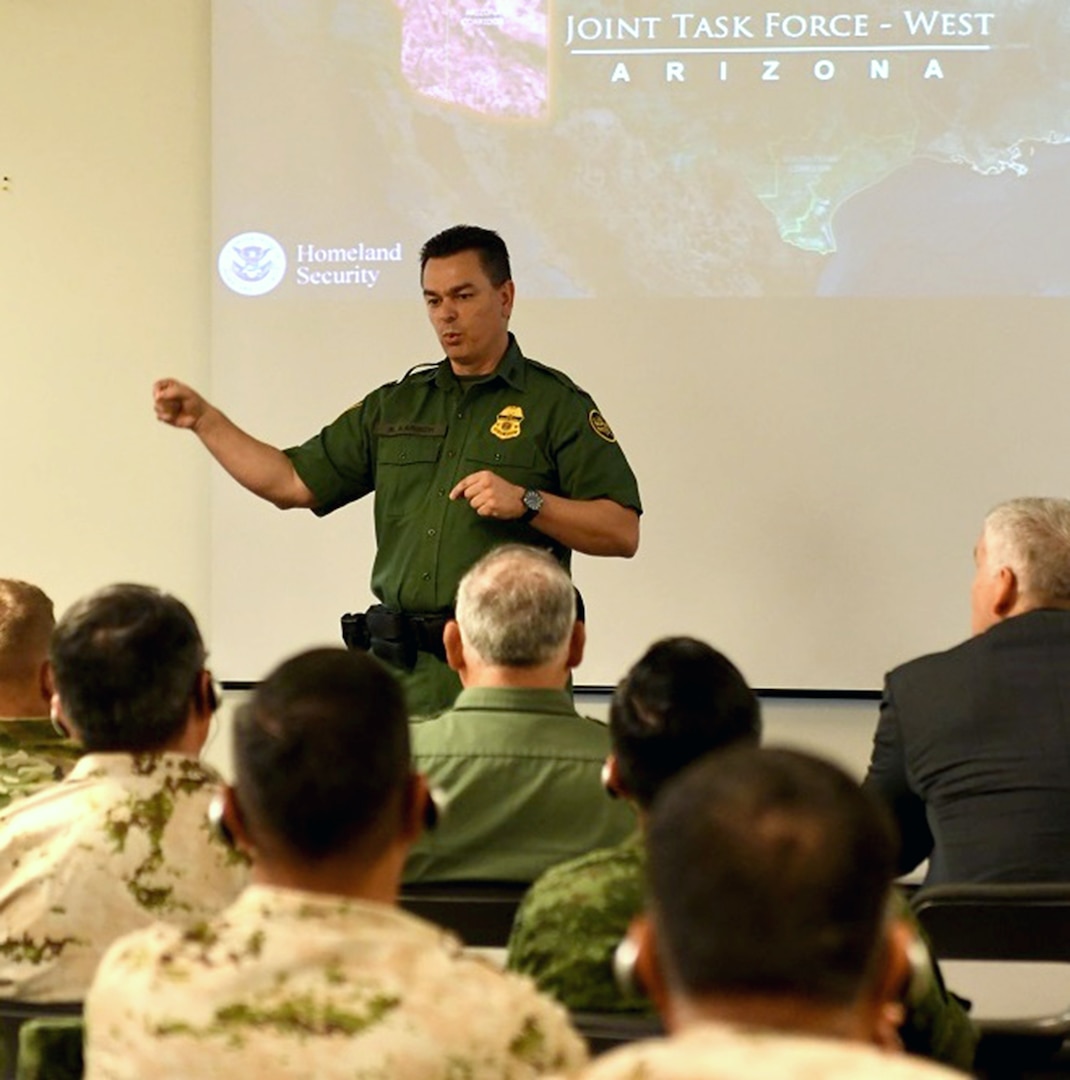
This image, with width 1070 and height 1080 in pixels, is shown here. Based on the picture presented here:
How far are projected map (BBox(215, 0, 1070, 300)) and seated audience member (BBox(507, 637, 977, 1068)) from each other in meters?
2.89

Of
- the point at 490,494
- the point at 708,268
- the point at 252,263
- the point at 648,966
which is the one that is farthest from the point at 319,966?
the point at 252,263

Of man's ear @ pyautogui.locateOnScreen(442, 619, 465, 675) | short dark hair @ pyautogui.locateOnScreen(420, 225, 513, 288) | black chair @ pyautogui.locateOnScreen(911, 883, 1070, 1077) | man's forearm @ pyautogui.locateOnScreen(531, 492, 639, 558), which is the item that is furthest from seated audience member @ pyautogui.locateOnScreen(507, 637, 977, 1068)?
short dark hair @ pyautogui.locateOnScreen(420, 225, 513, 288)

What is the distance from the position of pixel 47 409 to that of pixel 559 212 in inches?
61.2

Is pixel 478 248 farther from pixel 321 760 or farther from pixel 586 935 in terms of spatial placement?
pixel 321 760

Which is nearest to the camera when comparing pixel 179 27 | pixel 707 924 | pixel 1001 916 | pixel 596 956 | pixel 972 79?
pixel 707 924

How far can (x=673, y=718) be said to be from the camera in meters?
2.06

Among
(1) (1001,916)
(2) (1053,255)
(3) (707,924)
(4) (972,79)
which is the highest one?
(4) (972,79)

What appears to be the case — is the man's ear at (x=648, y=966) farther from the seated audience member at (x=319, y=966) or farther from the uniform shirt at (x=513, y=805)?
the uniform shirt at (x=513, y=805)

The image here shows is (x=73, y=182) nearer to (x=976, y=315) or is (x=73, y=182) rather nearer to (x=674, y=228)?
(x=674, y=228)

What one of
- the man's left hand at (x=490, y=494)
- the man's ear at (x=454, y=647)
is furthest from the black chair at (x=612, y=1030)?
the man's left hand at (x=490, y=494)

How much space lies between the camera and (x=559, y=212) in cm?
496

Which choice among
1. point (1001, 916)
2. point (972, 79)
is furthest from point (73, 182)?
point (1001, 916)

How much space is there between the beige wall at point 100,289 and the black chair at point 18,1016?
Answer: 3.31 meters

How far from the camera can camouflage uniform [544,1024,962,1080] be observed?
0.98 metres
